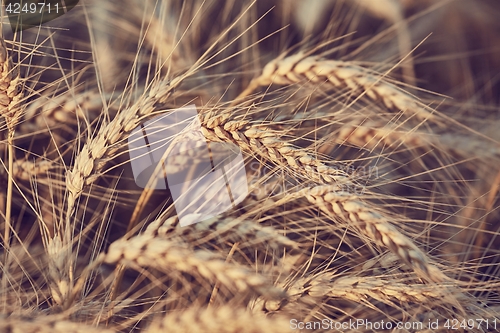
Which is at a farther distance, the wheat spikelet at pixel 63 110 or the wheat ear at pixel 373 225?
the wheat spikelet at pixel 63 110

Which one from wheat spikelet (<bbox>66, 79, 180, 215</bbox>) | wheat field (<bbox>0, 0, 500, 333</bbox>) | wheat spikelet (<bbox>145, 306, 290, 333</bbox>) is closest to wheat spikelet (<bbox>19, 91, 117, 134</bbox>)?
wheat field (<bbox>0, 0, 500, 333</bbox>)

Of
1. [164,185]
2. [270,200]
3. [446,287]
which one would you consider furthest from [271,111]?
[446,287]

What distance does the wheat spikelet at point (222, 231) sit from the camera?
783 millimetres

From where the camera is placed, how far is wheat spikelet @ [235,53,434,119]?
0.88m

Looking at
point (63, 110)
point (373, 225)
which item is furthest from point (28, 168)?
point (373, 225)

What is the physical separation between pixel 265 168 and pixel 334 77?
0.22 m

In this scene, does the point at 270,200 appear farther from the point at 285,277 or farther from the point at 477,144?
the point at 477,144

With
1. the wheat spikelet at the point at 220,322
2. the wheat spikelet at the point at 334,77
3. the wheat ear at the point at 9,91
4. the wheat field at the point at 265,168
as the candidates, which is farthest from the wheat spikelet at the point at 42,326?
the wheat spikelet at the point at 334,77

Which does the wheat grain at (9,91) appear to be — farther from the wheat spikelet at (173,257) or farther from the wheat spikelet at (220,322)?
the wheat spikelet at (220,322)

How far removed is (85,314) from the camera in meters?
0.79

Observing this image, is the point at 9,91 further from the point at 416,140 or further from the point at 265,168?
the point at 416,140

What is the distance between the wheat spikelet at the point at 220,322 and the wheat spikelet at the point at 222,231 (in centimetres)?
12

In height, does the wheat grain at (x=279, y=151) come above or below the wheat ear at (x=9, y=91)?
below

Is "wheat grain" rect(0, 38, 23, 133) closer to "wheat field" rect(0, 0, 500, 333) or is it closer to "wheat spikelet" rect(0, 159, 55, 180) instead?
"wheat field" rect(0, 0, 500, 333)
